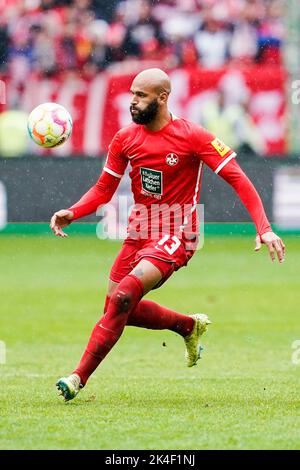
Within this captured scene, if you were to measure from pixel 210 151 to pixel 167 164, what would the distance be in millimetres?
291

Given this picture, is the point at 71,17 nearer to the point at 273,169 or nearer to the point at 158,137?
the point at 273,169

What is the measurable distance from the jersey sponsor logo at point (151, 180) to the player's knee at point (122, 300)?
80 cm

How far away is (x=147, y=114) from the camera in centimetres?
723

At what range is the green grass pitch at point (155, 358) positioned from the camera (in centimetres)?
599

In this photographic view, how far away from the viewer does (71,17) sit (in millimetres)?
20234

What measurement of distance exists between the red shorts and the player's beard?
753mm

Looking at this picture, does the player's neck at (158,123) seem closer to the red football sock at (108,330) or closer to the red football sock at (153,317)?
the red football sock at (108,330)

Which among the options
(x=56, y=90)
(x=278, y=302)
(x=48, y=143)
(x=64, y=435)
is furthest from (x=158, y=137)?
(x=56, y=90)

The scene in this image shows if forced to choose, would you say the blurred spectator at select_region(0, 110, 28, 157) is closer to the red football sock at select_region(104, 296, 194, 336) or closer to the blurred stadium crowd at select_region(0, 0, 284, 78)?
the blurred stadium crowd at select_region(0, 0, 284, 78)

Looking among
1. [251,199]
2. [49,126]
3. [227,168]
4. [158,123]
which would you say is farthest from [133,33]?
[251,199]

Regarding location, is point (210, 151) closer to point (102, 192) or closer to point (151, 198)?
point (151, 198)

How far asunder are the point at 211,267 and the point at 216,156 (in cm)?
883

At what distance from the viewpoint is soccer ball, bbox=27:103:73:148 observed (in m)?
7.62

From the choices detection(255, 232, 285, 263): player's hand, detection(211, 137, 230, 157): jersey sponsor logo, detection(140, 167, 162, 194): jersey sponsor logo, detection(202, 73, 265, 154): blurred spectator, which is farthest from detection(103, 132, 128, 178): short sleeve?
detection(202, 73, 265, 154): blurred spectator
